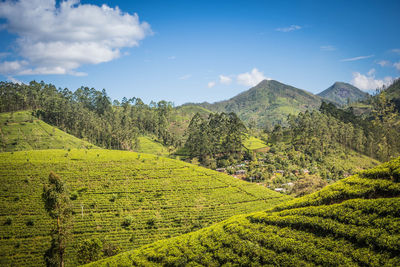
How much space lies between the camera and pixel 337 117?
13600 centimetres

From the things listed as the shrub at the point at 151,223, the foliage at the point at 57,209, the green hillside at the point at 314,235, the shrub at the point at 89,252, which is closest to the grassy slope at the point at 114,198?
the shrub at the point at 151,223

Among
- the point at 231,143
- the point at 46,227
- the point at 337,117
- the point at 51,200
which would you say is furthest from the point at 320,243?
the point at 337,117

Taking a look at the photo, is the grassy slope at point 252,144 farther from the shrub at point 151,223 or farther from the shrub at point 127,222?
the shrub at point 127,222

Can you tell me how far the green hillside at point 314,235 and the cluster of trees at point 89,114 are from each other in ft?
301

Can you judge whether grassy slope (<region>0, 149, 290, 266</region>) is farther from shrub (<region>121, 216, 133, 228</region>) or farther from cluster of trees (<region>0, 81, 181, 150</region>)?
cluster of trees (<region>0, 81, 181, 150</region>)

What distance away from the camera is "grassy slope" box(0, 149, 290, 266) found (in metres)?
41.0

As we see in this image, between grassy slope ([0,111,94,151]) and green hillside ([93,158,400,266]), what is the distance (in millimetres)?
83056

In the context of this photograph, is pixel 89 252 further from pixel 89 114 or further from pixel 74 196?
pixel 89 114

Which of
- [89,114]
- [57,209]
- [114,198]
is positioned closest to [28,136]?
[89,114]

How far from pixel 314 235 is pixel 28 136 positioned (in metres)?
112

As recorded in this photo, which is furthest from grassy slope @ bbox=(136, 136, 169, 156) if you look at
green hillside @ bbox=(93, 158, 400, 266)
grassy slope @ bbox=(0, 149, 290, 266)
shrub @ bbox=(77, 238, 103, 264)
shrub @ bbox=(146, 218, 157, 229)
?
green hillside @ bbox=(93, 158, 400, 266)

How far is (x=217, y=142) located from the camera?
113m

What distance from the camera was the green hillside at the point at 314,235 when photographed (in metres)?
17.4

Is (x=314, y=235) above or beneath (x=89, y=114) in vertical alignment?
beneath
